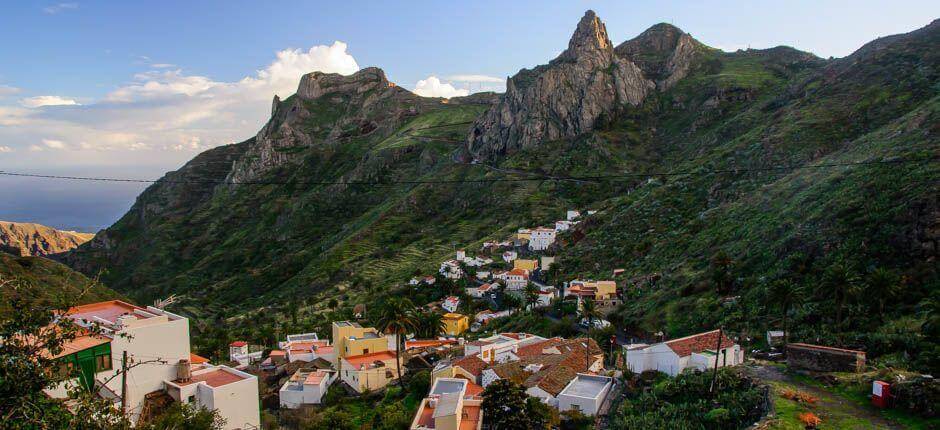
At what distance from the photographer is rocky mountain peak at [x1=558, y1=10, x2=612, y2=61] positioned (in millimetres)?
108812

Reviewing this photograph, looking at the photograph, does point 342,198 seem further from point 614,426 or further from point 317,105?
point 614,426

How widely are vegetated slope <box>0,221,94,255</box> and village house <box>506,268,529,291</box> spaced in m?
145

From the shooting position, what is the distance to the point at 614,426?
1612 centimetres

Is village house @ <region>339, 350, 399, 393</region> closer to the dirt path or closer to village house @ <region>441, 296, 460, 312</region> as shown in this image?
the dirt path

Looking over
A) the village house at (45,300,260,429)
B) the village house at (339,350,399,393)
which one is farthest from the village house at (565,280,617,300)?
the village house at (45,300,260,429)

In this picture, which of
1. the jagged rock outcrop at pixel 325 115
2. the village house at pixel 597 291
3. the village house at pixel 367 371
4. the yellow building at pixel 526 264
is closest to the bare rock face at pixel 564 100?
the yellow building at pixel 526 264

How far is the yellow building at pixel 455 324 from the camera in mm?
40250

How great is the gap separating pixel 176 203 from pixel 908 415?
162294mm

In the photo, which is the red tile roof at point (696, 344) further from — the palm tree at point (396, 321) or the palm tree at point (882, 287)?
the palm tree at point (396, 321)

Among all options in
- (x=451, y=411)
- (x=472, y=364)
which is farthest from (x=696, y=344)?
(x=451, y=411)

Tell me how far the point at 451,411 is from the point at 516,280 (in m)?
34.7

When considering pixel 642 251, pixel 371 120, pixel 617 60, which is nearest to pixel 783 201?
pixel 642 251

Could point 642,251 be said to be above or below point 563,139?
below

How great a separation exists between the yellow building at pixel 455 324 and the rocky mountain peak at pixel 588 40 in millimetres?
77017
